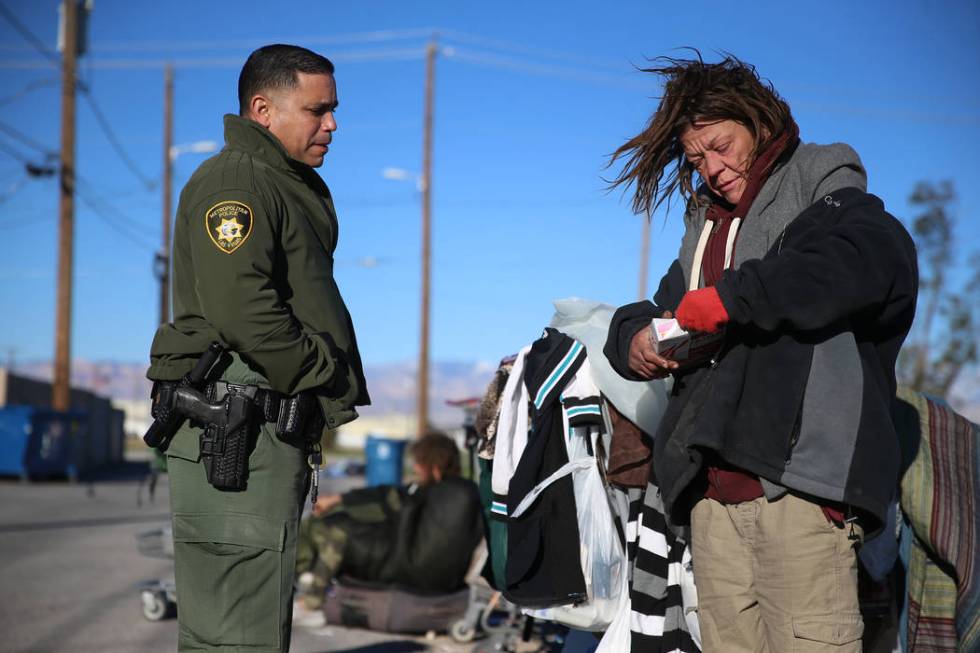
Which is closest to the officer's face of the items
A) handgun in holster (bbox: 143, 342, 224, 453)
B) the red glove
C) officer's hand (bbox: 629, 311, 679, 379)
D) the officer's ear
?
the officer's ear

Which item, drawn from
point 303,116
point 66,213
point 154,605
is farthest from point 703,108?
point 66,213

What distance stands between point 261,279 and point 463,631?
12.4 ft

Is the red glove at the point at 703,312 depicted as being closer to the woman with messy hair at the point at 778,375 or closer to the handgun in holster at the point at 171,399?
the woman with messy hair at the point at 778,375

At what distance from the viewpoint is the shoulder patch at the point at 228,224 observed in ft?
9.09

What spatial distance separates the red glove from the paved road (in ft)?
12.1

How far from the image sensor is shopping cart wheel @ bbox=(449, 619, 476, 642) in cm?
596

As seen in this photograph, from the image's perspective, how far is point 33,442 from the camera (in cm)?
1811

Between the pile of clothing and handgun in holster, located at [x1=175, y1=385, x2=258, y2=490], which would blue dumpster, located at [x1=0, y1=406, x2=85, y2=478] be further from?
handgun in holster, located at [x1=175, y1=385, x2=258, y2=490]

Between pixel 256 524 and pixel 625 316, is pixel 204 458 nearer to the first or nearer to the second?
pixel 256 524

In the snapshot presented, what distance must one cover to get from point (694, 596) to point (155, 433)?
1.90m

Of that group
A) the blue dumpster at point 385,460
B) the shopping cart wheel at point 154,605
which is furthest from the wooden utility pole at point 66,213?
the shopping cart wheel at point 154,605

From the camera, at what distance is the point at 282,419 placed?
286 cm

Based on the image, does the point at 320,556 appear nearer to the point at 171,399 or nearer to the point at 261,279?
the point at 171,399

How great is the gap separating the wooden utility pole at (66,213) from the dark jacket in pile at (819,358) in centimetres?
2087
